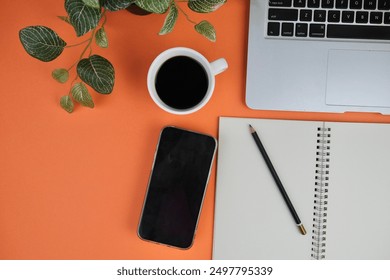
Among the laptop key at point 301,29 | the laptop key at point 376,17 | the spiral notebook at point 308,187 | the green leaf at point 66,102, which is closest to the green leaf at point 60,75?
the green leaf at point 66,102

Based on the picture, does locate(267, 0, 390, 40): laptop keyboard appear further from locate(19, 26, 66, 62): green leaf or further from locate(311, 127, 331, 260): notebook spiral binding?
locate(19, 26, 66, 62): green leaf

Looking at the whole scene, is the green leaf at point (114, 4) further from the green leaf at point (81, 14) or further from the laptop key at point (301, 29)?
the laptop key at point (301, 29)

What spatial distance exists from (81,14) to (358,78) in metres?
0.43

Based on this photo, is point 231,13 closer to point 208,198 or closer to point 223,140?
point 223,140

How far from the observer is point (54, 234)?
72 centimetres

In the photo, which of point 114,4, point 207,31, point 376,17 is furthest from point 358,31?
point 114,4

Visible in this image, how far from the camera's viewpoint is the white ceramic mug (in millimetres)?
614

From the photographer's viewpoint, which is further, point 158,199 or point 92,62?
point 158,199

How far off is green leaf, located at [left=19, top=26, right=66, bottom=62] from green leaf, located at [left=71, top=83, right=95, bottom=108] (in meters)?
0.08

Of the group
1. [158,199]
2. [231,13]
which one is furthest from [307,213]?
[231,13]

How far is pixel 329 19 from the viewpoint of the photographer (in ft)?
2.11

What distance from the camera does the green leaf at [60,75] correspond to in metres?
0.65

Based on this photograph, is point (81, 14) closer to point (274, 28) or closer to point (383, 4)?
point (274, 28)
